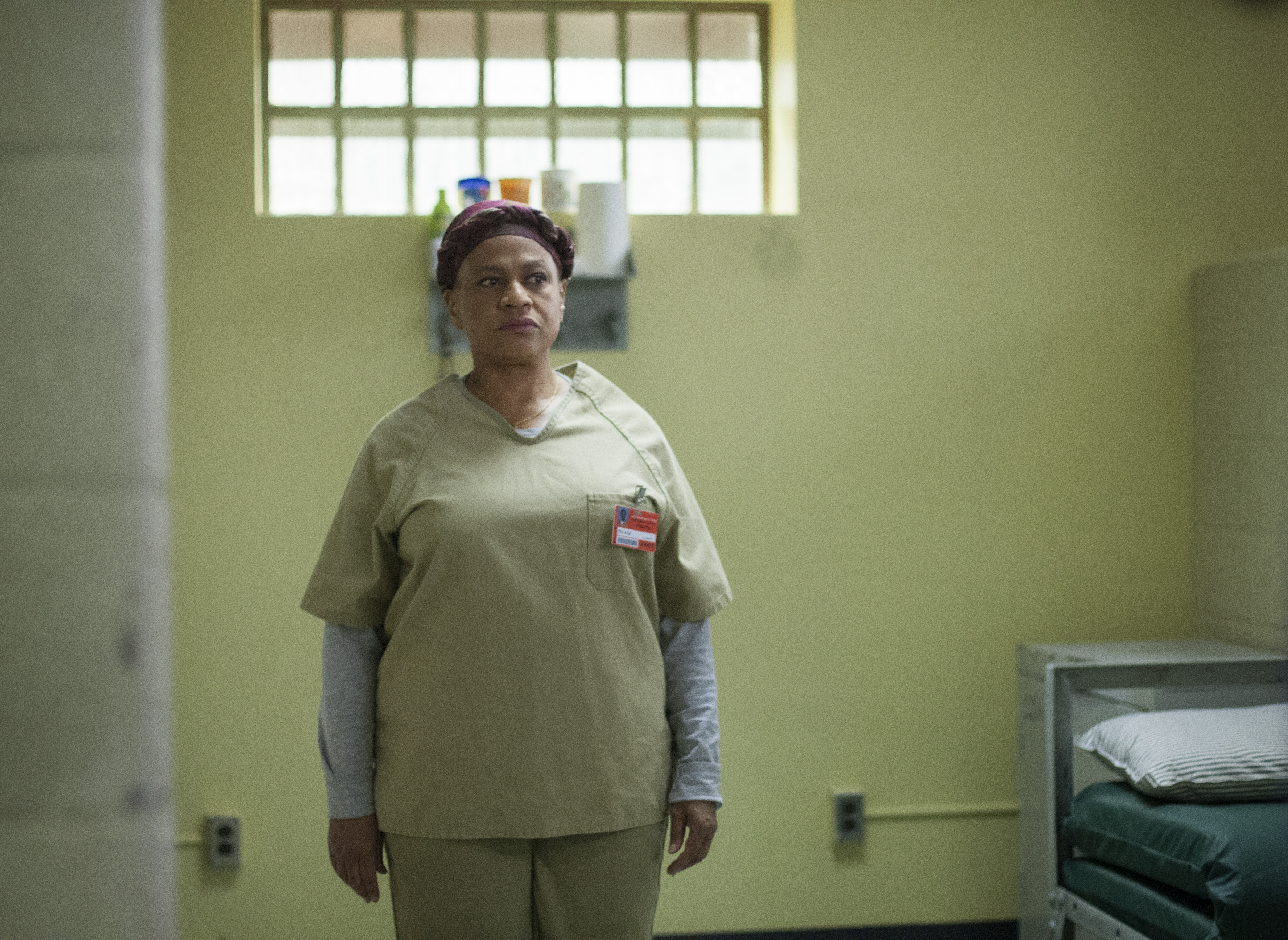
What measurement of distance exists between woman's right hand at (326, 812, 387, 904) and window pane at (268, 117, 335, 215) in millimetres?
1887

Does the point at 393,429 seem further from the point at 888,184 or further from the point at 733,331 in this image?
the point at 888,184

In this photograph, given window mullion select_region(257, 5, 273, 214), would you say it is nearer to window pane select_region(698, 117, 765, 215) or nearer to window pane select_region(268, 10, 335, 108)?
window pane select_region(268, 10, 335, 108)

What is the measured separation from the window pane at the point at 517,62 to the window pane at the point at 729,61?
0.43m

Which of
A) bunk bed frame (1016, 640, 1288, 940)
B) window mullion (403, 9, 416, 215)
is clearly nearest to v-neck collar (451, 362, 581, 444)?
bunk bed frame (1016, 640, 1288, 940)

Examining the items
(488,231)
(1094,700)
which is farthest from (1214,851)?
(488,231)

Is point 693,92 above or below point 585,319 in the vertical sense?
above

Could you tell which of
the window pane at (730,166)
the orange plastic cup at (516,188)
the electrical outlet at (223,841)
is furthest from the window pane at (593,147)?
the electrical outlet at (223,841)

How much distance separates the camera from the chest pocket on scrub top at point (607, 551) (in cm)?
155

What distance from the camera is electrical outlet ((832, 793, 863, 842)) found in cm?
289

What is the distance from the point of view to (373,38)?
2977 mm

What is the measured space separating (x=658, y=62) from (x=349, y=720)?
84.4 inches

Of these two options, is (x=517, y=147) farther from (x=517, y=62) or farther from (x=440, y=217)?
(x=440, y=217)

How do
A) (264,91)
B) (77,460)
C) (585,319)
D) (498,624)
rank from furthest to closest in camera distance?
(264,91) → (585,319) → (498,624) → (77,460)

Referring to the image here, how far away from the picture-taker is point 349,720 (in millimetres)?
1559
